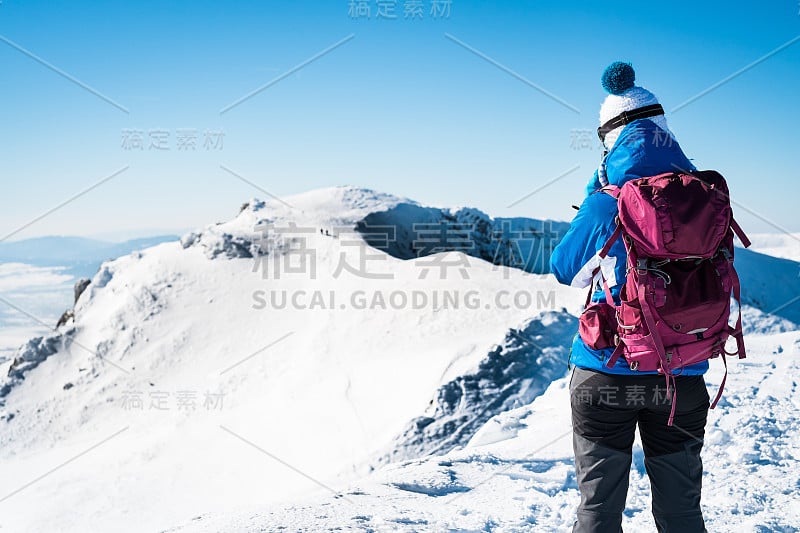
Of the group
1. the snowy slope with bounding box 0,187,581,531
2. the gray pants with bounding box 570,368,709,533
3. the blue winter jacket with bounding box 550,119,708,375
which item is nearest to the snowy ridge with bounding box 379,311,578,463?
the snowy slope with bounding box 0,187,581,531

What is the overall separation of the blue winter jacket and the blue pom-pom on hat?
26 cm

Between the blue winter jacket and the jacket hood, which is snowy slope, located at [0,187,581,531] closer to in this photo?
the blue winter jacket

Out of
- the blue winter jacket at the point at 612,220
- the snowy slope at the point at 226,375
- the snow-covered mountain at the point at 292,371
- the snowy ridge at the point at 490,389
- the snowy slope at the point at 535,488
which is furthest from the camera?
the snowy slope at the point at 226,375

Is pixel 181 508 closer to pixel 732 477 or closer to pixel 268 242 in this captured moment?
pixel 732 477

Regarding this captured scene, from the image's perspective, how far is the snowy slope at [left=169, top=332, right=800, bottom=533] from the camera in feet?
12.8

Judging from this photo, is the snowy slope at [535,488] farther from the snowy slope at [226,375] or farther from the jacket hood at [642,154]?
the jacket hood at [642,154]

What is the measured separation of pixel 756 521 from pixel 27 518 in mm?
11683

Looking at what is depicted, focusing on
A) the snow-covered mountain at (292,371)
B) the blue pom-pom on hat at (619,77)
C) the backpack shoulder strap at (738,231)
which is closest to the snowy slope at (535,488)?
the snow-covered mountain at (292,371)

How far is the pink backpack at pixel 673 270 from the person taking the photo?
2162 millimetres

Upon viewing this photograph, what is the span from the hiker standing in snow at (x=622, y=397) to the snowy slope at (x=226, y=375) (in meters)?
4.19

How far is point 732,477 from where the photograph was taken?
459cm

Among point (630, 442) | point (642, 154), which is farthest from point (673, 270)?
point (630, 442)

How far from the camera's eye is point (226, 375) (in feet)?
50.7

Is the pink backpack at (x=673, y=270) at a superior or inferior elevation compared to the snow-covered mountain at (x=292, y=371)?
superior
